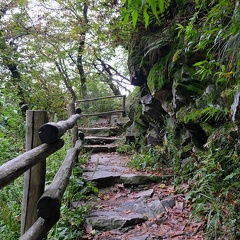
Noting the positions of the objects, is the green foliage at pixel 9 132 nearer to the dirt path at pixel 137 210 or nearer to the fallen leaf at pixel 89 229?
the dirt path at pixel 137 210

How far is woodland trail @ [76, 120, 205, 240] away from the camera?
237 cm

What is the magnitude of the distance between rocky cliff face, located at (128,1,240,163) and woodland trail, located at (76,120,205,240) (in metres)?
0.76

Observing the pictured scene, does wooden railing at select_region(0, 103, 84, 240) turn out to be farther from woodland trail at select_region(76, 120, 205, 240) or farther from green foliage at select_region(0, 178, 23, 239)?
woodland trail at select_region(76, 120, 205, 240)

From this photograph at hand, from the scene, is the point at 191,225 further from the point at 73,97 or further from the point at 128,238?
the point at 73,97

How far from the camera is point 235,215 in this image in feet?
6.59

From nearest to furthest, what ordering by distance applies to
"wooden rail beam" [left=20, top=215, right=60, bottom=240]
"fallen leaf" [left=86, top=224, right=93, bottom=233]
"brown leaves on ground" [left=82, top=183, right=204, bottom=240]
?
"wooden rail beam" [left=20, top=215, right=60, bottom=240], "brown leaves on ground" [left=82, top=183, right=204, bottom=240], "fallen leaf" [left=86, top=224, right=93, bottom=233]

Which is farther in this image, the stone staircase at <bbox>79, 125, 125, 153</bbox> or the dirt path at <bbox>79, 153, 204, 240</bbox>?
the stone staircase at <bbox>79, 125, 125, 153</bbox>

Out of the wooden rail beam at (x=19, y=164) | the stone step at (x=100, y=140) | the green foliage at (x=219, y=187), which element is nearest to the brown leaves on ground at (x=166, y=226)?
the green foliage at (x=219, y=187)

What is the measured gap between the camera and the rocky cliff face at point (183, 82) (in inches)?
102

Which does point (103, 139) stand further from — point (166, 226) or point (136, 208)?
point (166, 226)

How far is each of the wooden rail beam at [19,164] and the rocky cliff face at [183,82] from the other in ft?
5.50

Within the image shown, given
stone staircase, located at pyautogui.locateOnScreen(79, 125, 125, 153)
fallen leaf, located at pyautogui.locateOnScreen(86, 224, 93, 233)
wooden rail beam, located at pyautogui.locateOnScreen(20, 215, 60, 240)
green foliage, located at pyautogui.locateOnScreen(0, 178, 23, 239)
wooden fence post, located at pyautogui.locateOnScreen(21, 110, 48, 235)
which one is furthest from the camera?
stone staircase, located at pyautogui.locateOnScreen(79, 125, 125, 153)

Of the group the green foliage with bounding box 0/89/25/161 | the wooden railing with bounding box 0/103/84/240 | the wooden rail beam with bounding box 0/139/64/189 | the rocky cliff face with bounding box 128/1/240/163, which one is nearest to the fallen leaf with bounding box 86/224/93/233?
the wooden railing with bounding box 0/103/84/240

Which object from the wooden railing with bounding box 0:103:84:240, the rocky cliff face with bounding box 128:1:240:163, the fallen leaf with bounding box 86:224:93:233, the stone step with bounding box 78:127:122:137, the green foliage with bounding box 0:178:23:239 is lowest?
the fallen leaf with bounding box 86:224:93:233
